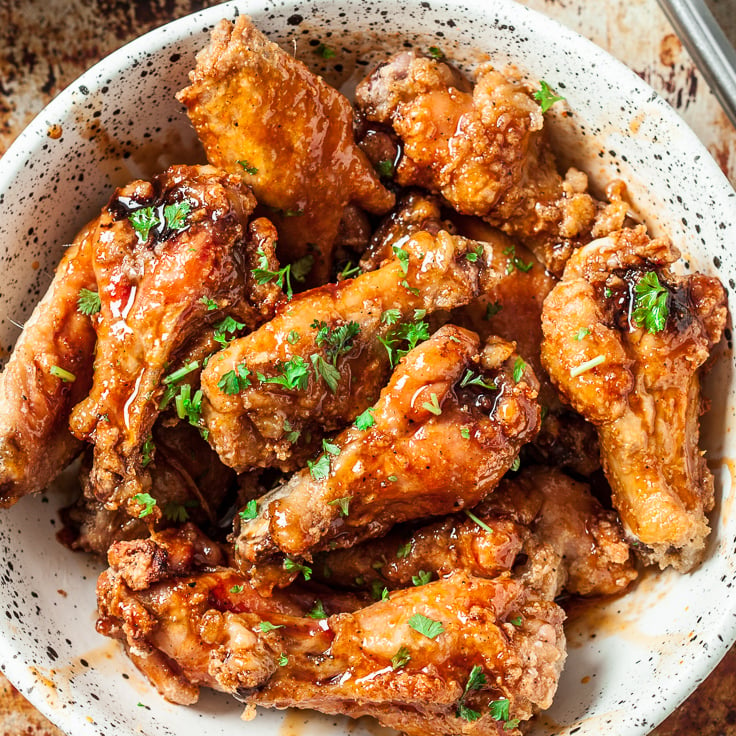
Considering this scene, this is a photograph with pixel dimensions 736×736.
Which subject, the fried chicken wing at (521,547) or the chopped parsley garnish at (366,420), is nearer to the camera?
the chopped parsley garnish at (366,420)

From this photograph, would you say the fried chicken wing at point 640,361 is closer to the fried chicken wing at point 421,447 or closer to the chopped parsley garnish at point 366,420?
the fried chicken wing at point 421,447

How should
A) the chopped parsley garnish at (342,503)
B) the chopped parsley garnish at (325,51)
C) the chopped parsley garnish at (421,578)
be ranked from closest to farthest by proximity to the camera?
the chopped parsley garnish at (342,503), the chopped parsley garnish at (421,578), the chopped parsley garnish at (325,51)

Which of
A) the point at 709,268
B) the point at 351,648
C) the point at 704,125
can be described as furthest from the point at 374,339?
the point at 704,125

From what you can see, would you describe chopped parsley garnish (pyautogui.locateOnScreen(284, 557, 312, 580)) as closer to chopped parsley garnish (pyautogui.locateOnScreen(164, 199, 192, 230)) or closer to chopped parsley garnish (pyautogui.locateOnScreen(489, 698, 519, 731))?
chopped parsley garnish (pyautogui.locateOnScreen(489, 698, 519, 731))

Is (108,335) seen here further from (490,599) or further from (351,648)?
(490,599)

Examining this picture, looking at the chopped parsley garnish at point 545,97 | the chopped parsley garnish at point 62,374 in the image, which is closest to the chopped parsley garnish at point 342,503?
the chopped parsley garnish at point 62,374

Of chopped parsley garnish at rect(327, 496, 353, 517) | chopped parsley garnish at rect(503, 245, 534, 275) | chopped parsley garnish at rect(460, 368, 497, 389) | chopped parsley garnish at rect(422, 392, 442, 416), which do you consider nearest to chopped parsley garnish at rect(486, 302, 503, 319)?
chopped parsley garnish at rect(503, 245, 534, 275)

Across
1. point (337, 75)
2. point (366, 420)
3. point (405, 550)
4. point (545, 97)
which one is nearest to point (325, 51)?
point (337, 75)
